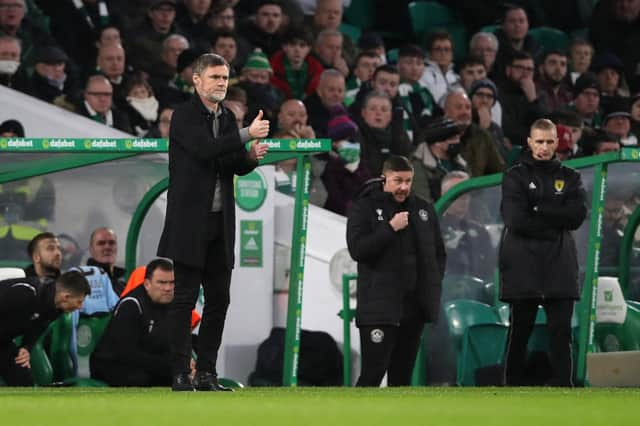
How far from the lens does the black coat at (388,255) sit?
12.3 metres

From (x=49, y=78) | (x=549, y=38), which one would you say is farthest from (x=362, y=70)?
(x=549, y=38)

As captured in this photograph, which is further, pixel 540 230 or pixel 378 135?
pixel 378 135

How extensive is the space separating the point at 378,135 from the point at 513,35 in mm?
4867

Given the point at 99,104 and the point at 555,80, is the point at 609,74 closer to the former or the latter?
the point at 555,80

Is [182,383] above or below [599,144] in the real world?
below

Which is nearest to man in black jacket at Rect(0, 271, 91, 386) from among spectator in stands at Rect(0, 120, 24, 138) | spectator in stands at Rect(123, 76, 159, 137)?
spectator in stands at Rect(0, 120, 24, 138)

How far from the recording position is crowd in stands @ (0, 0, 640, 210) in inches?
648

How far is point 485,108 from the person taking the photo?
18953 millimetres

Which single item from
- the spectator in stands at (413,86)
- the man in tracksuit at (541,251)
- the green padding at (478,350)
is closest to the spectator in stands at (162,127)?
the green padding at (478,350)

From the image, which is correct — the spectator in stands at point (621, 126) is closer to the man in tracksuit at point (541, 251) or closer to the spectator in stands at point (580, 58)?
the spectator in stands at point (580, 58)

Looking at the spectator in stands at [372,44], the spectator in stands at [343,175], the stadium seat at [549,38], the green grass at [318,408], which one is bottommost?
the green grass at [318,408]

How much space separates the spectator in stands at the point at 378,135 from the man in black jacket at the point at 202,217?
277 inches

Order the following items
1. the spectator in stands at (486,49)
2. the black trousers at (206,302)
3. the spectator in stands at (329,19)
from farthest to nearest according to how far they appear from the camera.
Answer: the spectator in stands at (486,49)
the spectator in stands at (329,19)
the black trousers at (206,302)

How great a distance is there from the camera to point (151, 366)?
13.1 meters
